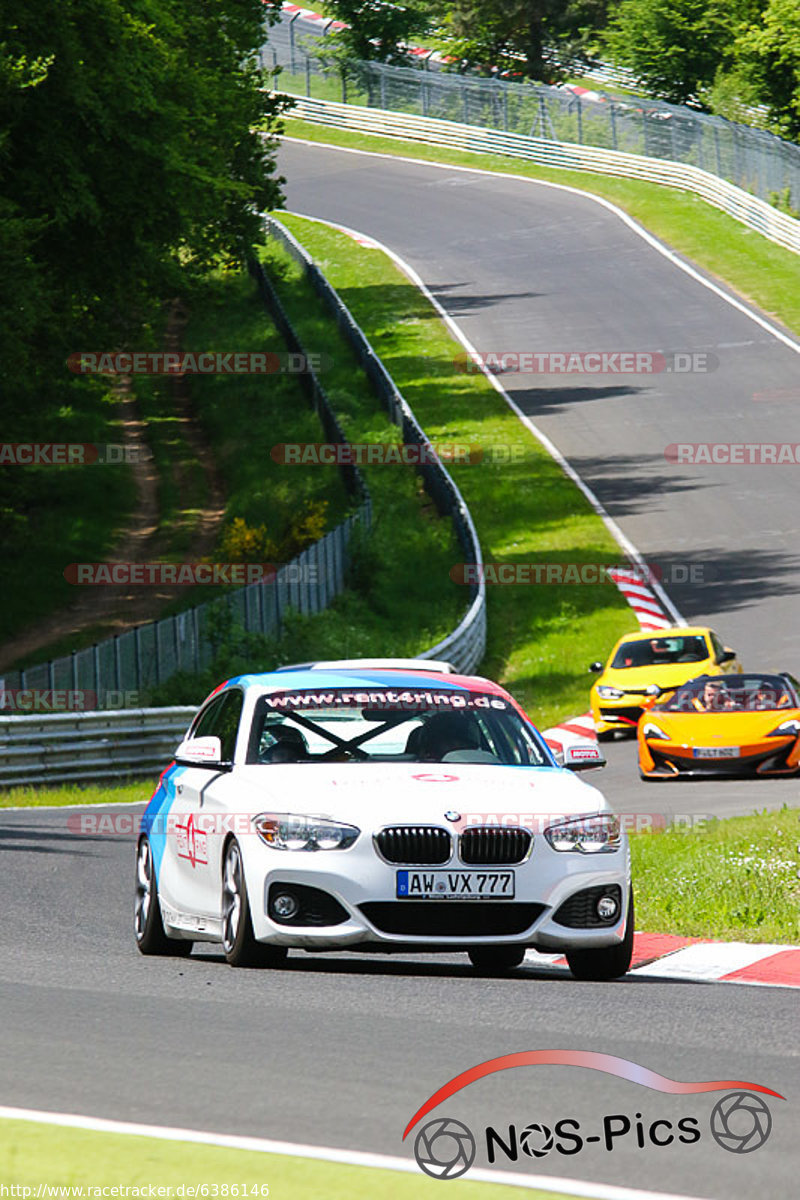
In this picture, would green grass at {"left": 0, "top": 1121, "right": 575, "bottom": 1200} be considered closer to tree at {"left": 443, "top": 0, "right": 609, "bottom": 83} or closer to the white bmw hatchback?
the white bmw hatchback

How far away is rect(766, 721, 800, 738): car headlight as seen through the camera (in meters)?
23.1

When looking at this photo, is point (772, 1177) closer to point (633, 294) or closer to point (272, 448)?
point (272, 448)

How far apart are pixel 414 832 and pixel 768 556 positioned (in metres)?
29.3

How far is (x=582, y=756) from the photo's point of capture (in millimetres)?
10797

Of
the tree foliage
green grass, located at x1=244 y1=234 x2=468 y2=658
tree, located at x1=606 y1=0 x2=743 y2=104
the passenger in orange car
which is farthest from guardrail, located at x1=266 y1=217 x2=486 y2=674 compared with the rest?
tree, located at x1=606 y1=0 x2=743 y2=104

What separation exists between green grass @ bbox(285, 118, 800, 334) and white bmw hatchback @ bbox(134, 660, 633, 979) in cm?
4725

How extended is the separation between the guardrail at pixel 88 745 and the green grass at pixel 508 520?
273 inches

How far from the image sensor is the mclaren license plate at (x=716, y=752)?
75.8 ft

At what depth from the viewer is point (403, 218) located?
75.0 m

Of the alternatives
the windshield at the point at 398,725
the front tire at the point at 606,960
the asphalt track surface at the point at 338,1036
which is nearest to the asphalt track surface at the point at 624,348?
the asphalt track surface at the point at 338,1036

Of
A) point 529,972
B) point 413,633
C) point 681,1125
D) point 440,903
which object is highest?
point 681,1125

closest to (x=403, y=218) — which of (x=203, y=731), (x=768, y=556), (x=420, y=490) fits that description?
(x=420, y=490)

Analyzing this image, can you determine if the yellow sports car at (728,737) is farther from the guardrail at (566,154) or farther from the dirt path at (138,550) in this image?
the guardrail at (566,154)

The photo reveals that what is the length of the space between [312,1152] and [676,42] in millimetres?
87802
